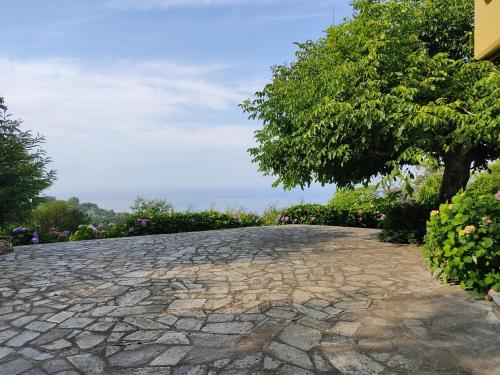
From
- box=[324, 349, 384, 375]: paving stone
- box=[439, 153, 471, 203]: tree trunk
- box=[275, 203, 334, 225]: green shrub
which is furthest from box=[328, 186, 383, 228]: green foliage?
box=[324, 349, 384, 375]: paving stone

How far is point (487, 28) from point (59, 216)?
13.9 m

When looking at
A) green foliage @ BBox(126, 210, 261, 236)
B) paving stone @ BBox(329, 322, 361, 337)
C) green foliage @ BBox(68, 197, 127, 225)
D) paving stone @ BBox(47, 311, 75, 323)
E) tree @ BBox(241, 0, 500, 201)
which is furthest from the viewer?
green foliage @ BBox(68, 197, 127, 225)

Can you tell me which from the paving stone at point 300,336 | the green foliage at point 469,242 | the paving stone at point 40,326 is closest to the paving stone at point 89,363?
the paving stone at point 40,326

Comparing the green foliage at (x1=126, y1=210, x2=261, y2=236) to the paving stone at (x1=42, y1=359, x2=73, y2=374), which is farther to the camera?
the green foliage at (x1=126, y1=210, x2=261, y2=236)

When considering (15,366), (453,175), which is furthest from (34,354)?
(453,175)

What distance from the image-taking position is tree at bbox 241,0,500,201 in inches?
239

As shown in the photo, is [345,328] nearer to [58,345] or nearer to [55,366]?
[55,366]

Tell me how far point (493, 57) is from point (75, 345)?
488 centimetres

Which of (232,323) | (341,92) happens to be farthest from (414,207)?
(232,323)

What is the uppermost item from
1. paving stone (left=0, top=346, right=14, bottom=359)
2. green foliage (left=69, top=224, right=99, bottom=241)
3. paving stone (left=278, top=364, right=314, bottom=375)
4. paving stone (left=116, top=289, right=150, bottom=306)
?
green foliage (left=69, top=224, right=99, bottom=241)

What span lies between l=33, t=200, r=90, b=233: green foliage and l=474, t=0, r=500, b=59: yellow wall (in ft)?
43.2

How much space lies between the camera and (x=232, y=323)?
375cm

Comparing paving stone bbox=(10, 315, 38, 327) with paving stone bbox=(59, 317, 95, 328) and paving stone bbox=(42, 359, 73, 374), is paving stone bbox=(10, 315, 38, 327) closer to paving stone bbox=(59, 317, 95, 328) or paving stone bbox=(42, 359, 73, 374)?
paving stone bbox=(59, 317, 95, 328)

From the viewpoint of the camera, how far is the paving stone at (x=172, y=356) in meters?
2.96
